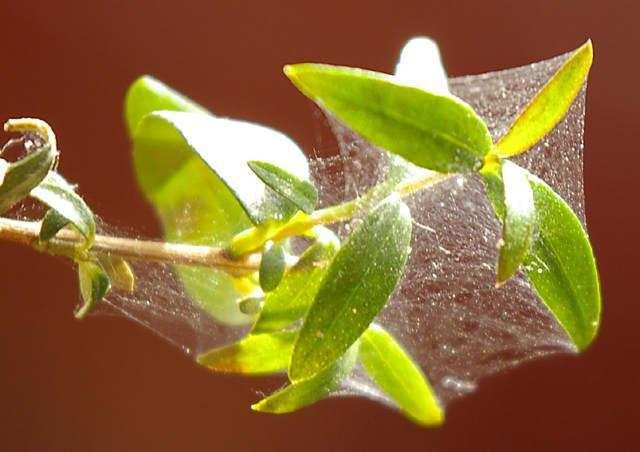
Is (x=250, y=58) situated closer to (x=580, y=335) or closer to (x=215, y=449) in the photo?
(x=215, y=449)

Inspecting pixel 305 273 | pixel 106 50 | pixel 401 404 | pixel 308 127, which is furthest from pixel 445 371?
pixel 106 50

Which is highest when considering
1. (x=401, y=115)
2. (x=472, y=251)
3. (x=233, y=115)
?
(x=401, y=115)

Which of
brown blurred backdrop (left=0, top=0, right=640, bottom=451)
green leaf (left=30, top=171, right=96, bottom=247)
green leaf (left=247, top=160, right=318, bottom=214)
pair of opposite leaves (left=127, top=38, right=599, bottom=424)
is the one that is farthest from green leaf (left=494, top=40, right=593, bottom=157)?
brown blurred backdrop (left=0, top=0, right=640, bottom=451)

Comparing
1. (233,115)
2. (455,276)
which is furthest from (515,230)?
(233,115)

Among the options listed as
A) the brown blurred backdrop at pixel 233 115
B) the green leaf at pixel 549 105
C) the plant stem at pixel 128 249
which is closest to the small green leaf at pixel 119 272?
the plant stem at pixel 128 249

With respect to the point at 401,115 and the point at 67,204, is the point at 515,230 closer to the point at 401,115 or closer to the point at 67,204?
the point at 401,115

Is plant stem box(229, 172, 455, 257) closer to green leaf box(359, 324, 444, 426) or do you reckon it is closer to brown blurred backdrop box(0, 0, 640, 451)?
green leaf box(359, 324, 444, 426)

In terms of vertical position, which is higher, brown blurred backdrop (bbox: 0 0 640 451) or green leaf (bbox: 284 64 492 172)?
green leaf (bbox: 284 64 492 172)
